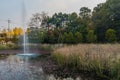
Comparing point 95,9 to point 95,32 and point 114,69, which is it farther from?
point 114,69

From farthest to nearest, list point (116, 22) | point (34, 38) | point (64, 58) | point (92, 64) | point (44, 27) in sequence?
point (44, 27)
point (34, 38)
point (116, 22)
point (64, 58)
point (92, 64)

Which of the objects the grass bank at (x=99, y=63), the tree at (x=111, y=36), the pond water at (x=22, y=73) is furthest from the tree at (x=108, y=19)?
the grass bank at (x=99, y=63)

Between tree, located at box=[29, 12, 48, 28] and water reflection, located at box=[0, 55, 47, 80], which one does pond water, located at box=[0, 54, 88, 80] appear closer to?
water reflection, located at box=[0, 55, 47, 80]

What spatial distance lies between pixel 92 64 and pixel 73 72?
42.7 inches

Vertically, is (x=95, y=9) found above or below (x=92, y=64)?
above

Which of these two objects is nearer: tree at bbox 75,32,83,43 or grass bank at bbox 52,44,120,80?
grass bank at bbox 52,44,120,80

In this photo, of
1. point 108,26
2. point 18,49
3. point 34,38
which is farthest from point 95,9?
point 18,49

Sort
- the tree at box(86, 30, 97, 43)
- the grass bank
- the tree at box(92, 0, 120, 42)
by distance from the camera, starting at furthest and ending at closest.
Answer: the tree at box(92, 0, 120, 42), the tree at box(86, 30, 97, 43), the grass bank

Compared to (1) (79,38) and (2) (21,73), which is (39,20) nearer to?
(1) (79,38)

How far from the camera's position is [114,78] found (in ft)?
19.3

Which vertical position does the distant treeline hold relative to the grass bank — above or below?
above


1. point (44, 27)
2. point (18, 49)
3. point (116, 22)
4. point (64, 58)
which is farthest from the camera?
point (44, 27)

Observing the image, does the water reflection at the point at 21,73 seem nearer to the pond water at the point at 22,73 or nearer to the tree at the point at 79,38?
the pond water at the point at 22,73

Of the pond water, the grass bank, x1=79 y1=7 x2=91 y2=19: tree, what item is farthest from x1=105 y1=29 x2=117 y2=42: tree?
the grass bank
